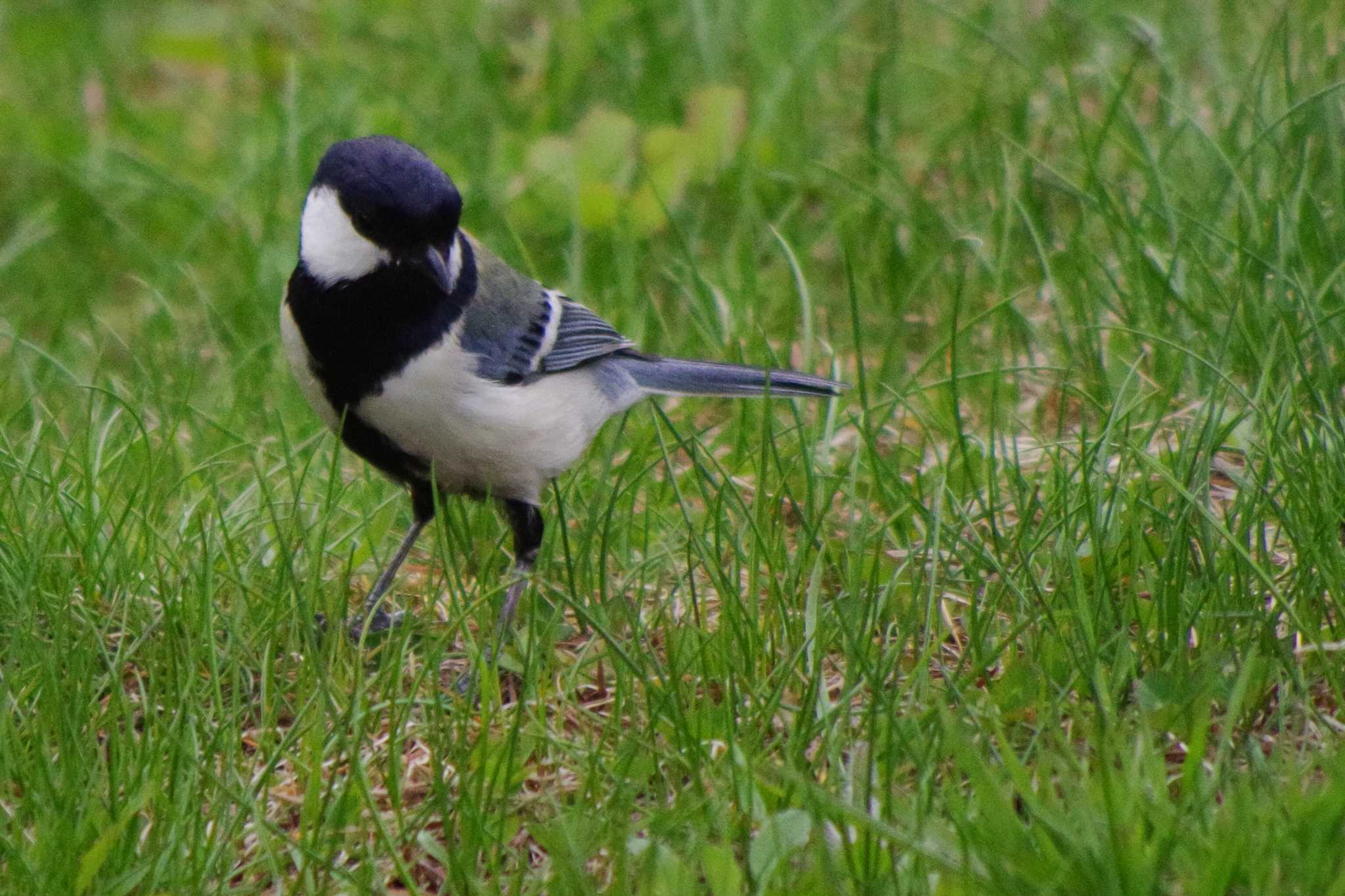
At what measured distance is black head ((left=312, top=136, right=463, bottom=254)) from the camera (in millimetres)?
2811

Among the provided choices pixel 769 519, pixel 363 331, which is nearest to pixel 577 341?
pixel 363 331

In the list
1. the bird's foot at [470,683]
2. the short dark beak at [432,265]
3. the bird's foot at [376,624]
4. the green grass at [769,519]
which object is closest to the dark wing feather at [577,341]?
the green grass at [769,519]

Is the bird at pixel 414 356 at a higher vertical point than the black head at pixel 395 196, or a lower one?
lower

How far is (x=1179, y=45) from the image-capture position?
4.85 metres

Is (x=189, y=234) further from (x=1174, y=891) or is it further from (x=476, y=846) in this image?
(x=1174, y=891)

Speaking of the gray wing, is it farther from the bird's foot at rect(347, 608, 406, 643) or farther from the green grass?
the bird's foot at rect(347, 608, 406, 643)

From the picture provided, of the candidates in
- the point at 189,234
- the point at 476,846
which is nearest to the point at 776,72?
the point at 189,234

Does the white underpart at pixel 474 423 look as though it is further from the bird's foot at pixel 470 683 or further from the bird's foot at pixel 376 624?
the bird's foot at pixel 470 683

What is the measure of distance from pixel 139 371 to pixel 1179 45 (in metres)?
3.15

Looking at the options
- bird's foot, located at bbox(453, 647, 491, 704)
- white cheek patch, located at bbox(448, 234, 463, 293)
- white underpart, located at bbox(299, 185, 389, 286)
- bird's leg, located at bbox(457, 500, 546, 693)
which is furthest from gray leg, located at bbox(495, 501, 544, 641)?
white underpart, located at bbox(299, 185, 389, 286)

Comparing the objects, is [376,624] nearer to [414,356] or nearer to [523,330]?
[414,356]

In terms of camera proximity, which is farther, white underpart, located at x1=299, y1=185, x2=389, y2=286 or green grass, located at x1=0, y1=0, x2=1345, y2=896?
white underpart, located at x1=299, y1=185, x2=389, y2=286

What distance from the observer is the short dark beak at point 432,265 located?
2.85 metres

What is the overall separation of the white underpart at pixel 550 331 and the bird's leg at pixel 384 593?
15.2 inches
